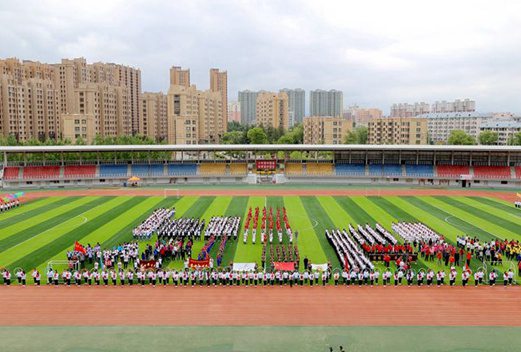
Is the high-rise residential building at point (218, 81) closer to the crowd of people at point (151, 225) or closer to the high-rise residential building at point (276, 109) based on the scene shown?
the high-rise residential building at point (276, 109)

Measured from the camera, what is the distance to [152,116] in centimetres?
10606

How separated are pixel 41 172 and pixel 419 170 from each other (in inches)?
1560

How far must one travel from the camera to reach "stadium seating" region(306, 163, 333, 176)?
47812 millimetres

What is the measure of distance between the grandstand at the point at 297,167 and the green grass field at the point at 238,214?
874cm

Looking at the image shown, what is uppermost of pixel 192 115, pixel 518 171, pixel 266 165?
pixel 192 115

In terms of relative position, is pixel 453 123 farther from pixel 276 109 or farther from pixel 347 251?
pixel 347 251

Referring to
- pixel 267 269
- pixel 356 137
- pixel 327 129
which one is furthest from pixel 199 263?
pixel 356 137

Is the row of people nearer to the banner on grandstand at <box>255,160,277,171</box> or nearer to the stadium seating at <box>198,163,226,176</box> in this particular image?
the banner on grandstand at <box>255,160,277,171</box>

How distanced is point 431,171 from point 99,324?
40.3 meters

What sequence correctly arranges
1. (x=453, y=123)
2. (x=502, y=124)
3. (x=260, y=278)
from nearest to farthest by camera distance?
(x=260, y=278) → (x=502, y=124) → (x=453, y=123)

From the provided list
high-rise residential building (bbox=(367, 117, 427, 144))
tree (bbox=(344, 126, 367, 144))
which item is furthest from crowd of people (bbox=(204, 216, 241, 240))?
high-rise residential building (bbox=(367, 117, 427, 144))

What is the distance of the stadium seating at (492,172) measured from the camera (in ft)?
146

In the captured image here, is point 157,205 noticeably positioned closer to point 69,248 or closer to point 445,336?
point 69,248

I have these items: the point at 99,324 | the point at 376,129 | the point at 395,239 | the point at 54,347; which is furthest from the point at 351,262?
the point at 376,129
